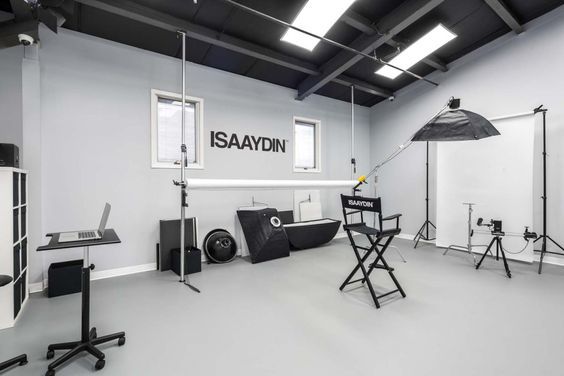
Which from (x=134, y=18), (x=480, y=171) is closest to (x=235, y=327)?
(x=134, y=18)

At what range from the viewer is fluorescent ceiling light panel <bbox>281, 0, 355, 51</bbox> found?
3240 millimetres

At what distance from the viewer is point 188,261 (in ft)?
11.9

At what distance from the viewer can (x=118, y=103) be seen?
3.64 m

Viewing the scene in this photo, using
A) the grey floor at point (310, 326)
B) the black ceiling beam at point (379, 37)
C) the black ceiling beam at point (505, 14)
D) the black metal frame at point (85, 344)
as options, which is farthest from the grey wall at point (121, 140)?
the black ceiling beam at point (505, 14)

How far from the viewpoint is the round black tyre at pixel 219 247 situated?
13.4 ft

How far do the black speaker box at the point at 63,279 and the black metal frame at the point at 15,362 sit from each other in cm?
135

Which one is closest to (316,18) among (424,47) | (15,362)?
(424,47)

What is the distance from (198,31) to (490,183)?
523 cm

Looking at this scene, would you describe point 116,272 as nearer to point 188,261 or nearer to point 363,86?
point 188,261

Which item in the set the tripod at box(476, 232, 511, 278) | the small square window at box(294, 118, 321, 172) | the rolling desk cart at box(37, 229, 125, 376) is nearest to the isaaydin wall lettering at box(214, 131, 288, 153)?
the small square window at box(294, 118, 321, 172)

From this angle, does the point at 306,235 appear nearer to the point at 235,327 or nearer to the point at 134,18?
the point at 235,327

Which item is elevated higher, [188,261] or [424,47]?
[424,47]

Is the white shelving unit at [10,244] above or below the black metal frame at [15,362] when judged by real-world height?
above

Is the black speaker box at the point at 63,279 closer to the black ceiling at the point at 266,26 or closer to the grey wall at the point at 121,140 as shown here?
the grey wall at the point at 121,140
